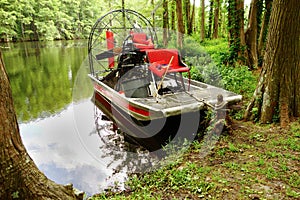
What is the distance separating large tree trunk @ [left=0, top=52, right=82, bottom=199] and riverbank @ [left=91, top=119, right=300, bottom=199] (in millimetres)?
1555

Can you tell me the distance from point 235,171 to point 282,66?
2313 millimetres

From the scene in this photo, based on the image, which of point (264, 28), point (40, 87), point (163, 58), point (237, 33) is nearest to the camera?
point (163, 58)

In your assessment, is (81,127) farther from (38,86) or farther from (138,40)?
(38,86)

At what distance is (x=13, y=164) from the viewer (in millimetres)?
2326

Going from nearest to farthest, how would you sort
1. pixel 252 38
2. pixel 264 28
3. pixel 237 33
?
pixel 237 33, pixel 252 38, pixel 264 28

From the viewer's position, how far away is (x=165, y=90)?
715 cm

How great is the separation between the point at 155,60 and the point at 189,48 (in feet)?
27.9

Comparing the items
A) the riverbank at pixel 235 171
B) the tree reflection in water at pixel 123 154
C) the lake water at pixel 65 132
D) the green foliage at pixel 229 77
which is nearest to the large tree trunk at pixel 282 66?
the riverbank at pixel 235 171

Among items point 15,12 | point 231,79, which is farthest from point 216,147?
point 15,12

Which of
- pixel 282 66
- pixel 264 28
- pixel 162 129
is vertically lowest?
pixel 162 129

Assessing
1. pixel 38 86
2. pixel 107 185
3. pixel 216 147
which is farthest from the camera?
pixel 38 86

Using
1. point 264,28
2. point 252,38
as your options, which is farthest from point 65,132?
point 264,28

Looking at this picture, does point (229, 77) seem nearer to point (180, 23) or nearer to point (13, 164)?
point (13, 164)

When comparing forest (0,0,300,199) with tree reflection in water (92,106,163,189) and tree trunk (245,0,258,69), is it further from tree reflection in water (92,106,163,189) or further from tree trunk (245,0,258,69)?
tree trunk (245,0,258,69)
